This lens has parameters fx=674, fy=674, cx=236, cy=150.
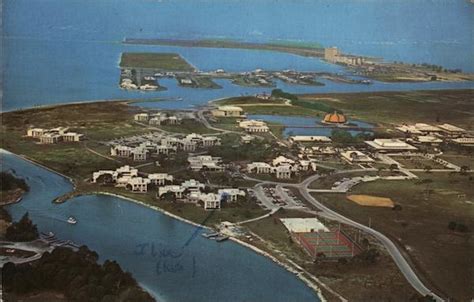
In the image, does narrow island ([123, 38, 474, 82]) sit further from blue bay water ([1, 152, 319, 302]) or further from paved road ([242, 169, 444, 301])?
blue bay water ([1, 152, 319, 302])

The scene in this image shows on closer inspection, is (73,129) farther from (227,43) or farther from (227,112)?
(227,43)

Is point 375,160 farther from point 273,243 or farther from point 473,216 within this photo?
point 273,243

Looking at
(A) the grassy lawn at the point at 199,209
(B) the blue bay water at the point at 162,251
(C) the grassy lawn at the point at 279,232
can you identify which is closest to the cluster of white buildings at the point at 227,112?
(A) the grassy lawn at the point at 199,209

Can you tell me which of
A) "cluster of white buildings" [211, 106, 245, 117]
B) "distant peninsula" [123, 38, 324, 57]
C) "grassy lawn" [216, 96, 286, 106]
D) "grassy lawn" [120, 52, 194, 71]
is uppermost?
"distant peninsula" [123, 38, 324, 57]

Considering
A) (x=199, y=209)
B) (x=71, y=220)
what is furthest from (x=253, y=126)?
(x=71, y=220)

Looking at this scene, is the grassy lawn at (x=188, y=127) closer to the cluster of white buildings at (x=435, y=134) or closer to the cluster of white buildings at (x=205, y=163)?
the cluster of white buildings at (x=205, y=163)

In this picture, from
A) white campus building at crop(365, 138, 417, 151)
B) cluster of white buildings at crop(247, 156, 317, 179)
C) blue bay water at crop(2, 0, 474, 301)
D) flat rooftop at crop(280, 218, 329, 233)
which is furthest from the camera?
white campus building at crop(365, 138, 417, 151)

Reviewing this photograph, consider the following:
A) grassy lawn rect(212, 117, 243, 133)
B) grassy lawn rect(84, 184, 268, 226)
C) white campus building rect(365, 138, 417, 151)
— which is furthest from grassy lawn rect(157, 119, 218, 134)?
white campus building rect(365, 138, 417, 151)
